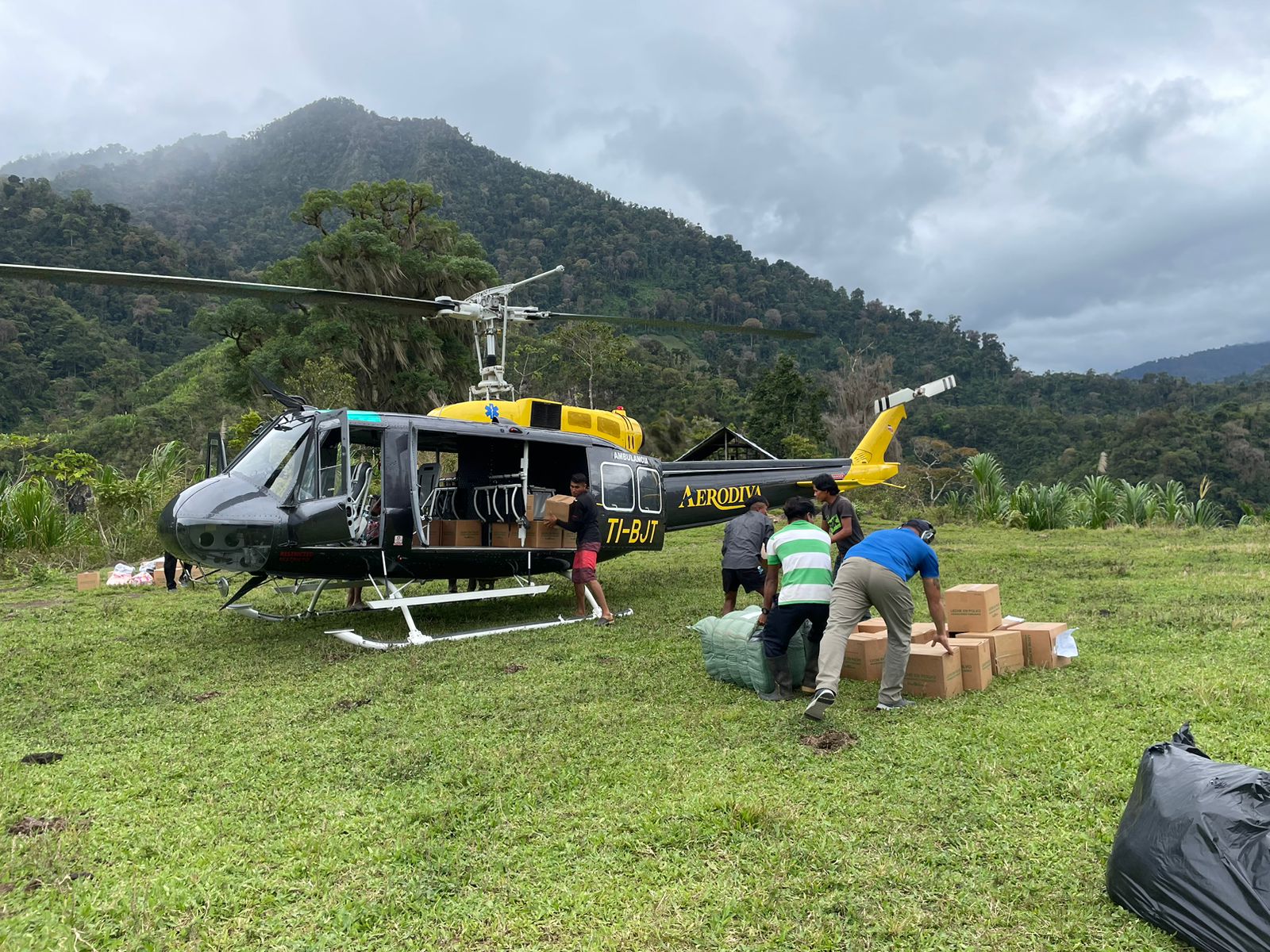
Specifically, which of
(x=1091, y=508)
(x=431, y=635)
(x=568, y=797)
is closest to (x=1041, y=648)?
(x=568, y=797)

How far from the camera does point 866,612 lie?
5.05 m

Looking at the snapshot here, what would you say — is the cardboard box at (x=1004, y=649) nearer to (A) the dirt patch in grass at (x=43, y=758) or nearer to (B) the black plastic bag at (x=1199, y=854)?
(B) the black plastic bag at (x=1199, y=854)

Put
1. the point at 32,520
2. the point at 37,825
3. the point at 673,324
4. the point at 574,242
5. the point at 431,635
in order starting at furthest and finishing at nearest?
the point at 574,242
the point at 32,520
the point at 673,324
the point at 431,635
the point at 37,825

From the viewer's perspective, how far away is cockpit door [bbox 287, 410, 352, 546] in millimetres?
6910

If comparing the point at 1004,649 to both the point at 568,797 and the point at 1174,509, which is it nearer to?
the point at 568,797

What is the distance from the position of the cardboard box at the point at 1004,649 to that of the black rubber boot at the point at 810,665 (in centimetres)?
93

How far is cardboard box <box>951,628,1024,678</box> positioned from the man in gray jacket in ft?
6.63

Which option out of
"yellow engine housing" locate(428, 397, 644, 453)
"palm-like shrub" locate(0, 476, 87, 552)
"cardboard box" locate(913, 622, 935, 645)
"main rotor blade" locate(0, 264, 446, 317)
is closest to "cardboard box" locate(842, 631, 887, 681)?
"cardboard box" locate(913, 622, 935, 645)

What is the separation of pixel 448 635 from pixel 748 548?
299 cm

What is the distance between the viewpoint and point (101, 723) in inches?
200

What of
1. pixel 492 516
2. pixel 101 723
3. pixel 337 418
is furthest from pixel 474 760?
pixel 492 516

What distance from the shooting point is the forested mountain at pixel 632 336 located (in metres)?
38.2

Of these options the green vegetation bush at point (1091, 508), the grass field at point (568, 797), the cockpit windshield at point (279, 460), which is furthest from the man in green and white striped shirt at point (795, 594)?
the green vegetation bush at point (1091, 508)

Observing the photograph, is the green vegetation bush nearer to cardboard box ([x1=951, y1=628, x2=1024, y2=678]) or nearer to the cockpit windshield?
cardboard box ([x1=951, y1=628, x2=1024, y2=678])
